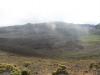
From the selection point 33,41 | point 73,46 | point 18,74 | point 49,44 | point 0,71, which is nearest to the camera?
point 18,74

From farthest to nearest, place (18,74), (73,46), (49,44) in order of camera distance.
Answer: (49,44) → (73,46) → (18,74)

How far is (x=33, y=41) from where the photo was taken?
132625mm

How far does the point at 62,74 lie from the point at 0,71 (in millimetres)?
6915

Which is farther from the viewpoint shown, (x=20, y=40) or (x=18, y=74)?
(x=20, y=40)

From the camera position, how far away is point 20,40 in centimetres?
13362

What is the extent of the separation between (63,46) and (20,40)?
29176 mm

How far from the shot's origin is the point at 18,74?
24.2 metres

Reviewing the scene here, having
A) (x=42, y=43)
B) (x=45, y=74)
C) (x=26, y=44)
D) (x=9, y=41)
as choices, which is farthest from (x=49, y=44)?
(x=45, y=74)

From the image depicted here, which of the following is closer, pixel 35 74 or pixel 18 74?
pixel 18 74

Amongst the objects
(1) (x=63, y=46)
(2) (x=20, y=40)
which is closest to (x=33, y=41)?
(2) (x=20, y=40)

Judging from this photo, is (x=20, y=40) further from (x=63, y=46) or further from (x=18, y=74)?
(x=18, y=74)

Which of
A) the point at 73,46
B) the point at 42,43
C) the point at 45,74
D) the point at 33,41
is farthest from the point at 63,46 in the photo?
the point at 45,74

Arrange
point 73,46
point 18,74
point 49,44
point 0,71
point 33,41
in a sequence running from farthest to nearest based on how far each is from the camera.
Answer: point 33,41 < point 49,44 < point 73,46 < point 0,71 < point 18,74

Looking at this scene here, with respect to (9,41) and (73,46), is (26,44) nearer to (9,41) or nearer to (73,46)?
(9,41)
